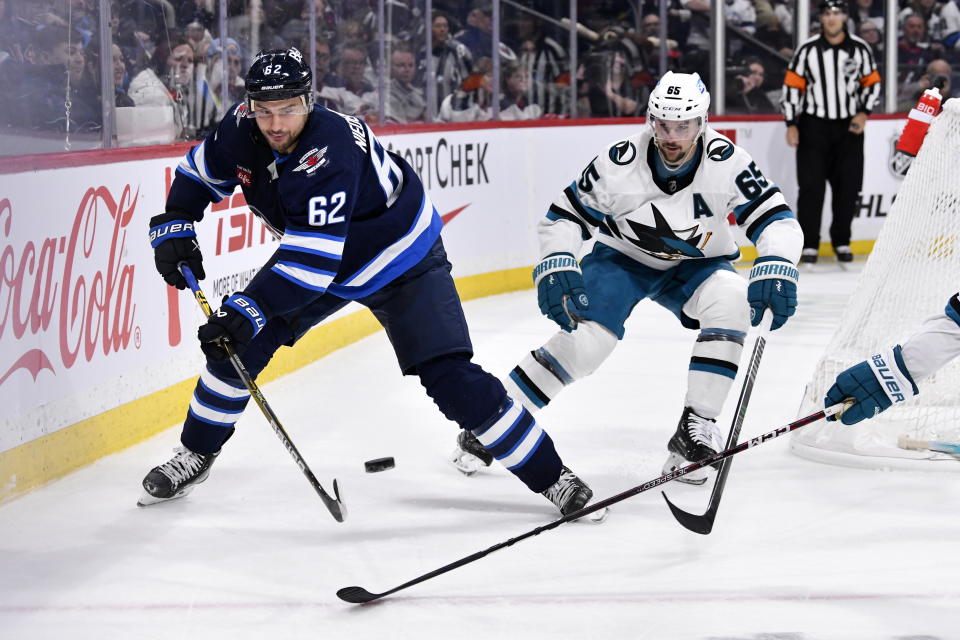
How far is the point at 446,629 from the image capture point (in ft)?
7.69

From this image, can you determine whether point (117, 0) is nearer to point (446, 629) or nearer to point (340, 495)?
point (340, 495)

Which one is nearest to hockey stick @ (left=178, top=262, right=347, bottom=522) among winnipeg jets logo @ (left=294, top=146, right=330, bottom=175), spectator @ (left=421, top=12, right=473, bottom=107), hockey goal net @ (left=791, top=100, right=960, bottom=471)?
winnipeg jets logo @ (left=294, top=146, right=330, bottom=175)

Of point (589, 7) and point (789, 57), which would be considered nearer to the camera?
point (589, 7)

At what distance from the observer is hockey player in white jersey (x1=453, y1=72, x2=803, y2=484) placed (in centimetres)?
334

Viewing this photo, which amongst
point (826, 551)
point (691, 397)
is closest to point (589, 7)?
point (691, 397)

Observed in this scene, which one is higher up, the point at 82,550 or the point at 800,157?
the point at 800,157

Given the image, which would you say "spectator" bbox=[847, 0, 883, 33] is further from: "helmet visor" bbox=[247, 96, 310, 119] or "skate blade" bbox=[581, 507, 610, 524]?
"helmet visor" bbox=[247, 96, 310, 119]

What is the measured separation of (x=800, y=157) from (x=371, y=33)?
2.87 m

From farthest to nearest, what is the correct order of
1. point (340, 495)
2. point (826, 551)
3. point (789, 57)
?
point (789, 57)
point (340, 495)
point (826, 551)

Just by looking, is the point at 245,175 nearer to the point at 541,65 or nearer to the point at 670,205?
the point at 670,205

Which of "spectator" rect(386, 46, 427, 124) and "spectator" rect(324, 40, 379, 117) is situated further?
"spectator" rect(386, 46, 427, 124)

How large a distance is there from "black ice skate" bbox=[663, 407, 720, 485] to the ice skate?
1.31 feet

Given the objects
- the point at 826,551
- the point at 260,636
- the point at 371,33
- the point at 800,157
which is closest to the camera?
the point at 260,636

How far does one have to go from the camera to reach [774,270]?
3188 mm
